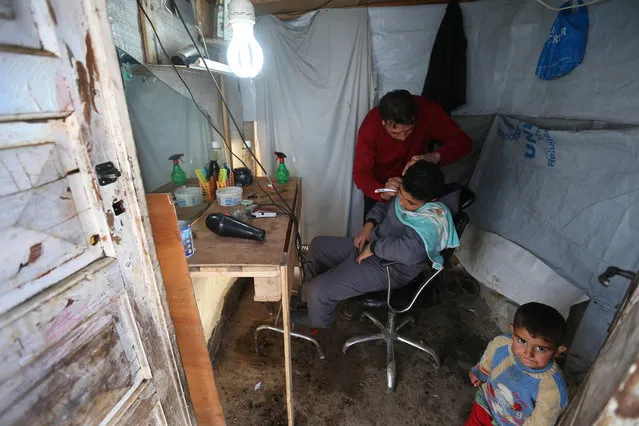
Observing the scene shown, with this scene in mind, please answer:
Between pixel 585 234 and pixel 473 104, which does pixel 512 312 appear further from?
pixel 473 104

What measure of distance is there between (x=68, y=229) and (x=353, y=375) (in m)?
1.76

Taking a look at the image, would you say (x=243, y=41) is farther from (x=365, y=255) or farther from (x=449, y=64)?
(x=449, y=64)

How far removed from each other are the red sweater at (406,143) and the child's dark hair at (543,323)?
116cm

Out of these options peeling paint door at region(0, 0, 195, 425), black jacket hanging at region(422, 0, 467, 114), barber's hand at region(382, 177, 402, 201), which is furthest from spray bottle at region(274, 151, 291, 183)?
peeling paint door at region(0, 0, 195, 425)

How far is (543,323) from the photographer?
116 centimetres

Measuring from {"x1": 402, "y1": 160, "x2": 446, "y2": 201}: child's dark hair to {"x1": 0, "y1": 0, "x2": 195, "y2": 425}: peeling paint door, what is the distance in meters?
1.29

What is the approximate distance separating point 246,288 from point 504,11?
9.94 ft

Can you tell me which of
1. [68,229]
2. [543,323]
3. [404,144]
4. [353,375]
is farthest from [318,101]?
[68,229]

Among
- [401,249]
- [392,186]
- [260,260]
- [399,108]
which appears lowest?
[401,249]

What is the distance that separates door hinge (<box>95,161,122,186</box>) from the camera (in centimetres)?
67

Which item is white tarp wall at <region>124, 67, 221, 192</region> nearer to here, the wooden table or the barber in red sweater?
the wooden table

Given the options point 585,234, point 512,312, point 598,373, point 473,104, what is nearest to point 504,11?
point 473,104

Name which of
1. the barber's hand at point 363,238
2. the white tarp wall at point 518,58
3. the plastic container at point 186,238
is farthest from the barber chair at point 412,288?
the plastic container at point 186,238

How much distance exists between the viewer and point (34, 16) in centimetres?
54
